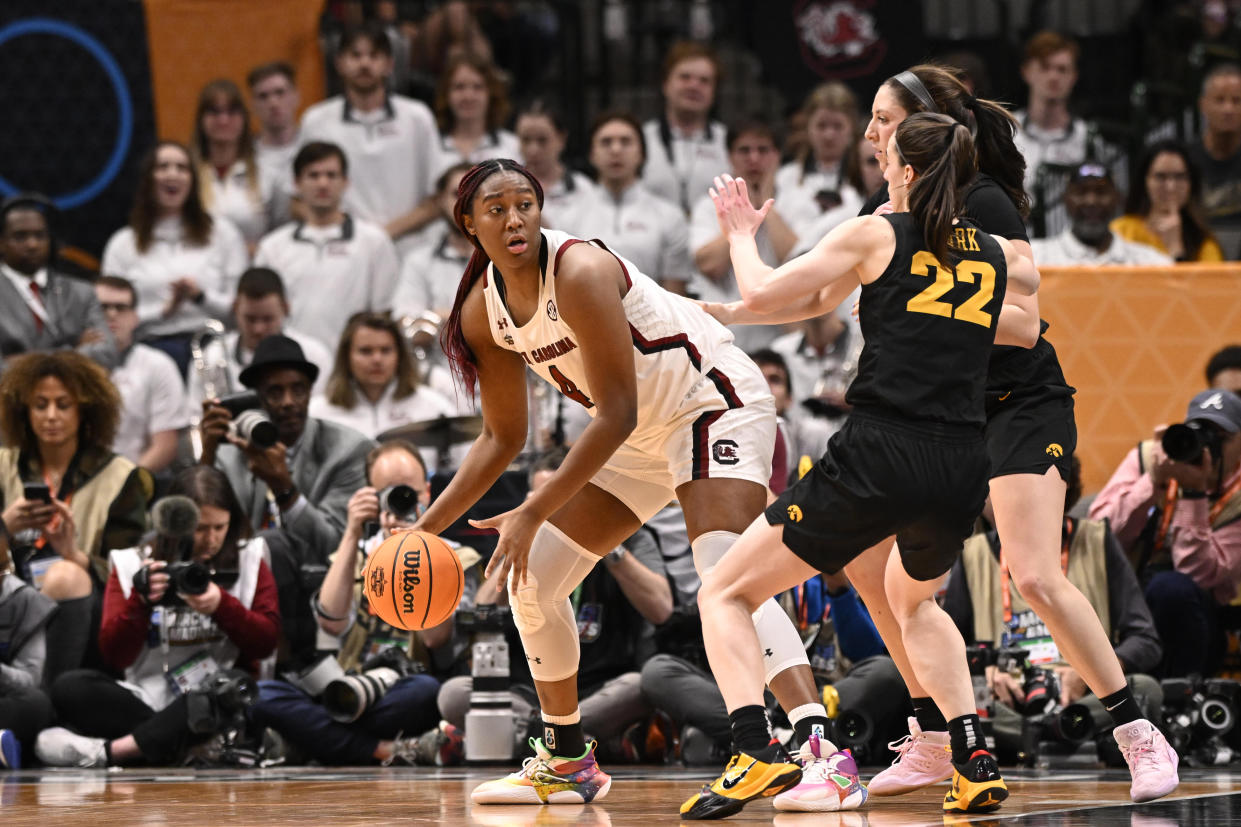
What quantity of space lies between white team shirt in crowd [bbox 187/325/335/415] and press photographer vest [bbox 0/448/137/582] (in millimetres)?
885

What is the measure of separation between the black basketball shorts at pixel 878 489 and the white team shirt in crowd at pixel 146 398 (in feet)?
17.7

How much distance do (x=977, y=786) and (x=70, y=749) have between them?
4.23 metres

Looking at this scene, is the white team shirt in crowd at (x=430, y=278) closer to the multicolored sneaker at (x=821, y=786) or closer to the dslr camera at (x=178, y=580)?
the dslr camera at (x=178, y=580)

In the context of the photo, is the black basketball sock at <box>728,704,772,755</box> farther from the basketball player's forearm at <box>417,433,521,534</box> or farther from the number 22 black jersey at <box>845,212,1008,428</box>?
the basketball player's forearm at <box>417,433,521,534</box>

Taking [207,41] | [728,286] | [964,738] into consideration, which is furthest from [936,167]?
[207,41]

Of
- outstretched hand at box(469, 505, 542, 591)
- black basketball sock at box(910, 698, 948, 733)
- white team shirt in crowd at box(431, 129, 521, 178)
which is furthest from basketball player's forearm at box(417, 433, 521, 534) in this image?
white team shirt in crowd at box(431, 129, 521, 178)

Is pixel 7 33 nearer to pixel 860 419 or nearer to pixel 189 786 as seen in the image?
pixel 189 786

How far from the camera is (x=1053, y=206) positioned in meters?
10.1

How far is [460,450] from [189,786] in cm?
299

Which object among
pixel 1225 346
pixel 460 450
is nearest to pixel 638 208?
pixel 460 450

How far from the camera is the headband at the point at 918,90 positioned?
464 centimetres

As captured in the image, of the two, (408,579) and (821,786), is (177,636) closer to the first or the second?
(408,579)

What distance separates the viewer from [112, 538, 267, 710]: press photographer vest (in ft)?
23.9

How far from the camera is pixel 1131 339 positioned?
8203 millimetres
